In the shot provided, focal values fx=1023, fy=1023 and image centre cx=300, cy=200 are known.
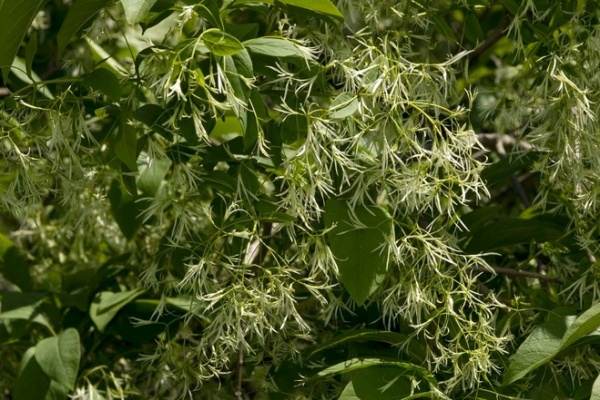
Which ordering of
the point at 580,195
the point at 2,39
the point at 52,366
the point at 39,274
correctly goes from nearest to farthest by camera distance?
the point at 2,39 < the point at 580,195 < the point at 52,366 < the point at 39,274

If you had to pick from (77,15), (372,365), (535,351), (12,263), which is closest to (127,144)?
(77,15)

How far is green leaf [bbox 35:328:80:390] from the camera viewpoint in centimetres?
138

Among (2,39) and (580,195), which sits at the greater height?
(2,39)

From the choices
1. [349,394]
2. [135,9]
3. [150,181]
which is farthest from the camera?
[150,181]

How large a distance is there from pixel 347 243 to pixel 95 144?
329mm

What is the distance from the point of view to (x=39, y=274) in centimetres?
181

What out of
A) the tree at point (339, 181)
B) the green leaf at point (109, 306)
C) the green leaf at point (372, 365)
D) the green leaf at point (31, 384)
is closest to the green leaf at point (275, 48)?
the tree at point (339, 181)

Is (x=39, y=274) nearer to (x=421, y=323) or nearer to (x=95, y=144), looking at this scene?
(x=95, y=144)

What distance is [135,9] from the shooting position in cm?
98

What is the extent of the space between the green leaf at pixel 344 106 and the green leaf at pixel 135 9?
0.21m

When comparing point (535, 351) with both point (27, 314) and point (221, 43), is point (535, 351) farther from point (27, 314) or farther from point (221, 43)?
point (27, 314)

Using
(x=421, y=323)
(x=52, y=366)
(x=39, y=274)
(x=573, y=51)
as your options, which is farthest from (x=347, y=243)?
(x=39, y=274)

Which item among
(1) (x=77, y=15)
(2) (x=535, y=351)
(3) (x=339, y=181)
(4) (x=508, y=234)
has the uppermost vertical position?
(1) (x=77, y=15)

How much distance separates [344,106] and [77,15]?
302mm
